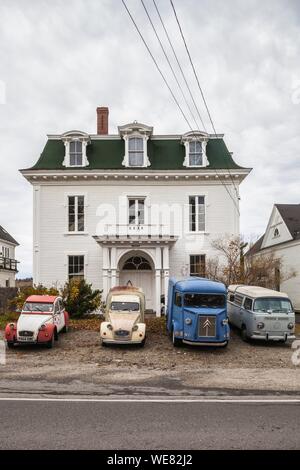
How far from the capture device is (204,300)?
15461mm

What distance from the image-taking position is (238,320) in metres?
18.5

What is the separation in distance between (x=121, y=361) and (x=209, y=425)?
255 inches

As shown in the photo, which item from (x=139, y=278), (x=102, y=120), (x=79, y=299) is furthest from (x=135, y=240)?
(x=102, y=120)

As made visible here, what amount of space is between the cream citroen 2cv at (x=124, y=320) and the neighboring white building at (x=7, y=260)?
33.3 meters

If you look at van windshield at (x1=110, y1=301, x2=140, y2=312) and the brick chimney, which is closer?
van windshield at (x1=110, y1=301, x2=140, y2=312)

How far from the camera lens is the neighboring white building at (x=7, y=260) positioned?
48000 millimetres

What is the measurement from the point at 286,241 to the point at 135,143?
1636 cm

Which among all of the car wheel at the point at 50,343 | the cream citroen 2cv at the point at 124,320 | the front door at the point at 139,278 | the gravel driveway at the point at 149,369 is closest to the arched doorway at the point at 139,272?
the front door at the point at 139,278

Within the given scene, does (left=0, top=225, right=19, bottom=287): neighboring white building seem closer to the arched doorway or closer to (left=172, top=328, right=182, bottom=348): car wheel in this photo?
the arched doorway

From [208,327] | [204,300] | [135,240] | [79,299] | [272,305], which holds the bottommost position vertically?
[208,327]

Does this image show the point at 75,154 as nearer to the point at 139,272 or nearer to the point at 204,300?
the point at 139,272

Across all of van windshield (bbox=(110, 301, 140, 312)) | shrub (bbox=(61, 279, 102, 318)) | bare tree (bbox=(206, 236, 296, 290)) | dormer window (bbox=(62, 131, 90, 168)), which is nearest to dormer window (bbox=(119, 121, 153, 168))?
dormer window (bbox=(62, 131, 90, 168))

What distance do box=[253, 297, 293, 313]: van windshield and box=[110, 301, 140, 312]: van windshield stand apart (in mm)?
4801

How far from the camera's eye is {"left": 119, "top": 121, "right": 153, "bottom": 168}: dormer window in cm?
2659
